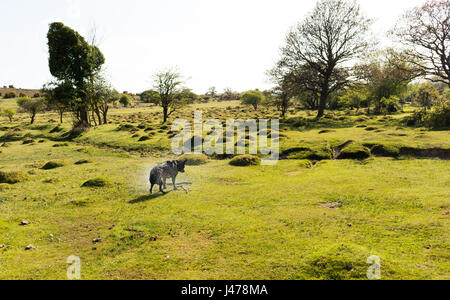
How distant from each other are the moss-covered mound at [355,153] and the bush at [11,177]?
89.5 feet

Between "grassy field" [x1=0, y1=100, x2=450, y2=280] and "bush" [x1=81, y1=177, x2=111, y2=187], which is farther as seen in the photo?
"bush" [x1=81, y1=177, x2=111, y2=187]

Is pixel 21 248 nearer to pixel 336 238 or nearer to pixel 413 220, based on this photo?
pixel 336 238

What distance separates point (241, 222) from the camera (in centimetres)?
1146

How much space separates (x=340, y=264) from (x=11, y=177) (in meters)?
22.7

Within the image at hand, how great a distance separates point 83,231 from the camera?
36.8ft

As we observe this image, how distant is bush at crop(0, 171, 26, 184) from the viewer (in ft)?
60.4

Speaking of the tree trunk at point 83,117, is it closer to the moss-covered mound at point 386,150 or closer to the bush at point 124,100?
the moss-covered mound at point 386,150

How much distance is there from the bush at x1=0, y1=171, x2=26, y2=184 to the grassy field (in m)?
0.11

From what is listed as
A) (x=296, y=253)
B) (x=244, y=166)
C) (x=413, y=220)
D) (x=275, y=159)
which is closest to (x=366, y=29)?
(x=275, y=159)
